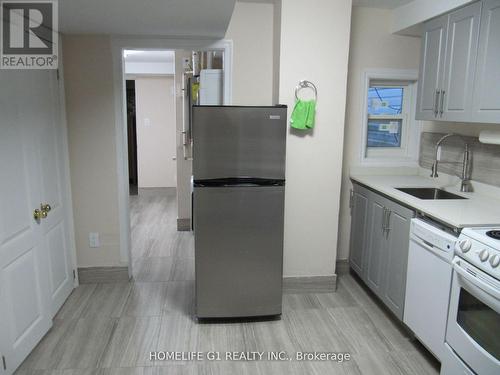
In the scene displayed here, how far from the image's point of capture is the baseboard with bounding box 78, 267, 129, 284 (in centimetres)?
355

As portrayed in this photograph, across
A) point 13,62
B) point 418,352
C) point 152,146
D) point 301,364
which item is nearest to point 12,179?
point 13,62

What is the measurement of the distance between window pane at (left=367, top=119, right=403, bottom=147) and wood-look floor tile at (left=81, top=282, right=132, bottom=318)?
107 inches

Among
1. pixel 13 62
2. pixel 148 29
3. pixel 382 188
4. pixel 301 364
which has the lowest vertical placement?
pixel 301 364

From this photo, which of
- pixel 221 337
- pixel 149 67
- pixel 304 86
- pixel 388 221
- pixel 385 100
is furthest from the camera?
pixel 149 67

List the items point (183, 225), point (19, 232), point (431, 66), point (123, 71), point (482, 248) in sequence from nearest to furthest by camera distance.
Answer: point (482, 248), point (19, 232), point (431, 66), point (123, 71), point (183, 225)

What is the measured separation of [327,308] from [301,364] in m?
0.79

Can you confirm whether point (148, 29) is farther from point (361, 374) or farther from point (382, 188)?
point (361, 374)

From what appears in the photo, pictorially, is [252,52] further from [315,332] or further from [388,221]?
[315,332]

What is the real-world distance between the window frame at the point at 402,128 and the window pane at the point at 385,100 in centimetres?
4

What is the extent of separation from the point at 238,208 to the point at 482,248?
1.51 metres

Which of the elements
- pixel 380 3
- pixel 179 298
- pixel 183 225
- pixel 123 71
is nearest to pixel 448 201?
pixel 380 3

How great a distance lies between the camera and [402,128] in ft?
12.9

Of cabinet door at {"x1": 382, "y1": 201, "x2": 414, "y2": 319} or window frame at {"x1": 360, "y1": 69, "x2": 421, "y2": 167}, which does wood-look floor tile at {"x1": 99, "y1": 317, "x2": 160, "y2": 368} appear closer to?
cabinet door at {"x1": 382, "y1": 201, "x2": 414, "y2": 319}

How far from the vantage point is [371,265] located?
3.26m
